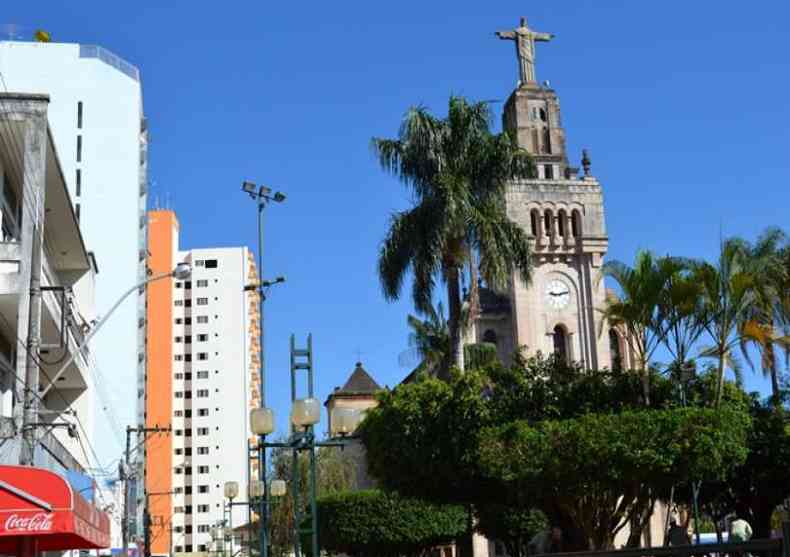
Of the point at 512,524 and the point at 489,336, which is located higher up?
the point at 489,336

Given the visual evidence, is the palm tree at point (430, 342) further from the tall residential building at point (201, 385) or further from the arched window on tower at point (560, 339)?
the tall residential building at point (201, 385)

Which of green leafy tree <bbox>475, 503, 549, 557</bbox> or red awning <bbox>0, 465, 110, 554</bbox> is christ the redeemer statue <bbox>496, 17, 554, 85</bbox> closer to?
green leafy tree <bbox>475, 503, 549, 557</bbox>

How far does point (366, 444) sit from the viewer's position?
32750mm

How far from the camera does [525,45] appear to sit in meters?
79.5

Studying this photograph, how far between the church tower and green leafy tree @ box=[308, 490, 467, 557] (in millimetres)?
20451

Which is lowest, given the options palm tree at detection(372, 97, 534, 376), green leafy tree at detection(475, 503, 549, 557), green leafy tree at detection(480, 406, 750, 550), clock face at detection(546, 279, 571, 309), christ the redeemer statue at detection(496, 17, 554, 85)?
green leafy tree at detection(475, 503, 549, 557)

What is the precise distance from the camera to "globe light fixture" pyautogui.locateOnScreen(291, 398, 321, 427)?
62.6 ft

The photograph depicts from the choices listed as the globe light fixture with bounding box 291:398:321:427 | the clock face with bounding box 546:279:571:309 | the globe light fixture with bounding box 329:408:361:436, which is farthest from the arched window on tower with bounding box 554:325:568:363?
the globe light fixture with bounding box 291:398:321:427

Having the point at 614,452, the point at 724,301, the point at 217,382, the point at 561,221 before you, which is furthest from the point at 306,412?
the point at 217,382

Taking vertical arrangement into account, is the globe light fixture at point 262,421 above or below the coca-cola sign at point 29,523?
above

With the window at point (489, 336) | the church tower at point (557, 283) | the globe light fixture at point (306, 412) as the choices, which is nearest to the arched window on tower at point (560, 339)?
the church tower at point (557, 283)

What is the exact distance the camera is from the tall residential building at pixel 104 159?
226 ft

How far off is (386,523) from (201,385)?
73.4 meters

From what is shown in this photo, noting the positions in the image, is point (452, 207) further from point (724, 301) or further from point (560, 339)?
point (560, 339)
